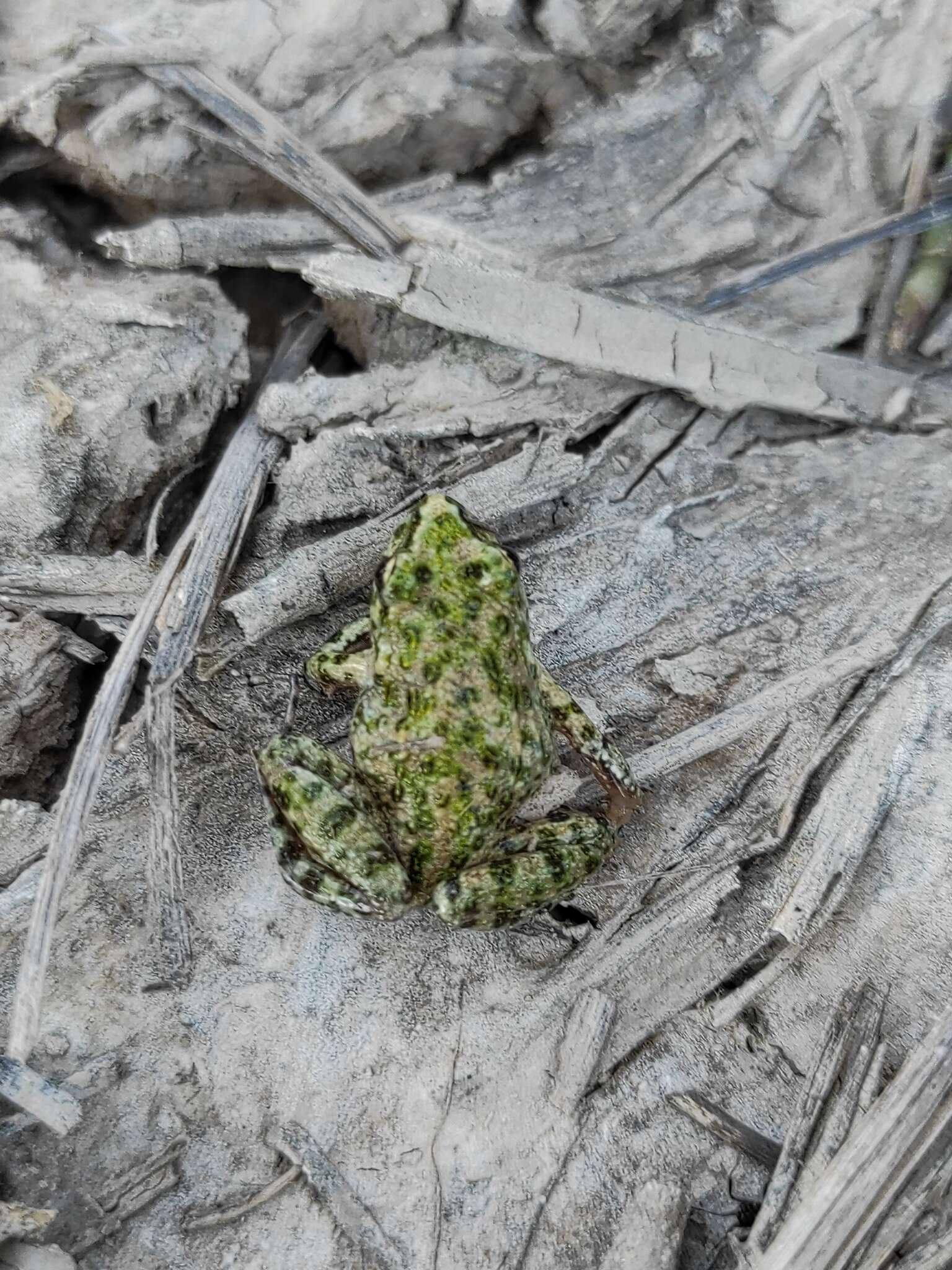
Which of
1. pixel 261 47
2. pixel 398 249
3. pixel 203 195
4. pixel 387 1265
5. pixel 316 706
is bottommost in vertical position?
pixel 387 1265

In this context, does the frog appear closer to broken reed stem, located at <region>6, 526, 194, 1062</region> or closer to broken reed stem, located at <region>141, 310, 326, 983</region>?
broken reed stem, located at <region>141, 310, 326, 983</region>

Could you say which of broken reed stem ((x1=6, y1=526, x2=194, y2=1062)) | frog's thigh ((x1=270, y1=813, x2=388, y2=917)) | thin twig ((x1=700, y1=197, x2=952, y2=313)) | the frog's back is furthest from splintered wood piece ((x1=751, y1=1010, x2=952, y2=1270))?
thin twig ((x1=700, y1=197, x2=952, y2=313))

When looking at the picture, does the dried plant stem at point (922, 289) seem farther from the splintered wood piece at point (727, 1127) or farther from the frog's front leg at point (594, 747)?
the splintered wood piece at point (727, 1127)

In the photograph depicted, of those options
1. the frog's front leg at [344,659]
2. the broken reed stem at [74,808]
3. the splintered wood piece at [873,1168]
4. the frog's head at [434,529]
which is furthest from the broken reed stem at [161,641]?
the splintered wood piece at [873,1168]

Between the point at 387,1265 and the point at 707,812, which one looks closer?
the point at 387,1265

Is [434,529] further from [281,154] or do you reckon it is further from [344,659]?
[281,154]

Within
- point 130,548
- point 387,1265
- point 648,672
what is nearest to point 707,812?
point 648,672

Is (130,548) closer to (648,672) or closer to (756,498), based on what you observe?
(648,672)
